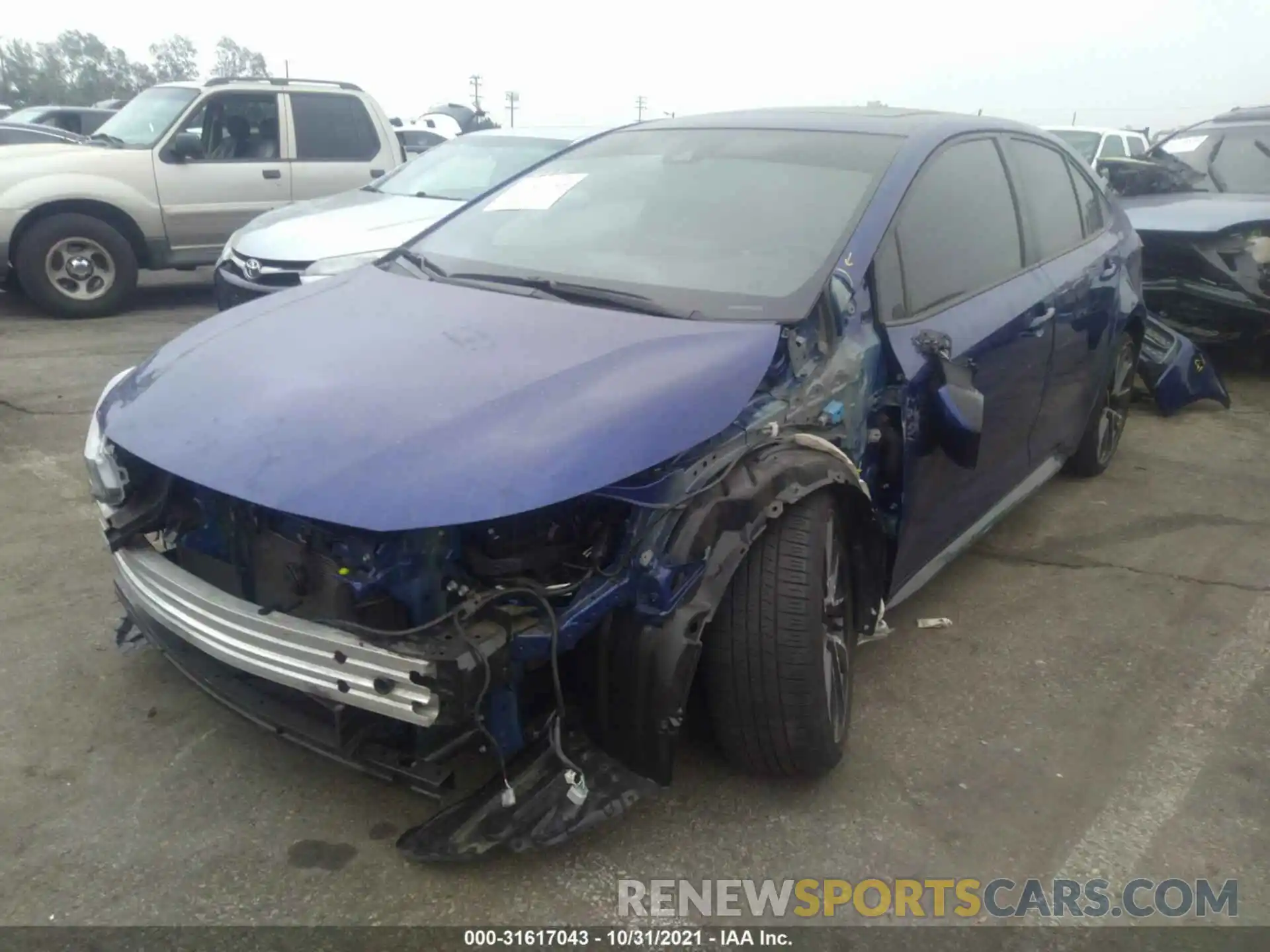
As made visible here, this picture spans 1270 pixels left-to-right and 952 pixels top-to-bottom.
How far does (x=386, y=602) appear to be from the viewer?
2240 millimetres

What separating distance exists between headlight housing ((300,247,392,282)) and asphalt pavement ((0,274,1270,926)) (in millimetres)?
2374

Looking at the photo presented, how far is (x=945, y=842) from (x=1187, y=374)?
452cm

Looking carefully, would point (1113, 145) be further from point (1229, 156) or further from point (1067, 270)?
point (1067, 270)

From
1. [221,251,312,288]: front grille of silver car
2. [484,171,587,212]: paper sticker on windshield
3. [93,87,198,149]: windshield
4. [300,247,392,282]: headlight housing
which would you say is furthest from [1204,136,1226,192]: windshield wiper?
[93,87,198,149]: windshield

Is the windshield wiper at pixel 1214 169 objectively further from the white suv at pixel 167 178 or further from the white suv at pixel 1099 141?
the white suv at pixel 167 178

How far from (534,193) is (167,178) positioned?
591 cm

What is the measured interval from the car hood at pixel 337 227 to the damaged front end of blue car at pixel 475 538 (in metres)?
3.77

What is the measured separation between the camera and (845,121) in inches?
140

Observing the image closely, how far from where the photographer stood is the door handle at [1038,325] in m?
3.58

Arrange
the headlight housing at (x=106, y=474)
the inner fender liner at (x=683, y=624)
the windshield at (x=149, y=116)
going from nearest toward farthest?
the inner fender liner at (x=683, y=624)
the headlight housing at (x=106, y=474)
the windshield at (x=149, y=116)

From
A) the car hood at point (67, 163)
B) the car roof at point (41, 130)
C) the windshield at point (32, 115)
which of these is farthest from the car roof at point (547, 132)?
the windshield at point (32, 115)

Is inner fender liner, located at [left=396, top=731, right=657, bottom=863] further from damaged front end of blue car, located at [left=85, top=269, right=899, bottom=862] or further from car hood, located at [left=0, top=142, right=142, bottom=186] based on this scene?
car hood, located at [left=0, top=142, right=142, bottom=186]

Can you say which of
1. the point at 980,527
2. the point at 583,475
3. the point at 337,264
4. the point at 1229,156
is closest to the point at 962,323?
the point at 980,527

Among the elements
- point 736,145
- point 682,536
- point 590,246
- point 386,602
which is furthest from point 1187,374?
point 386,602
